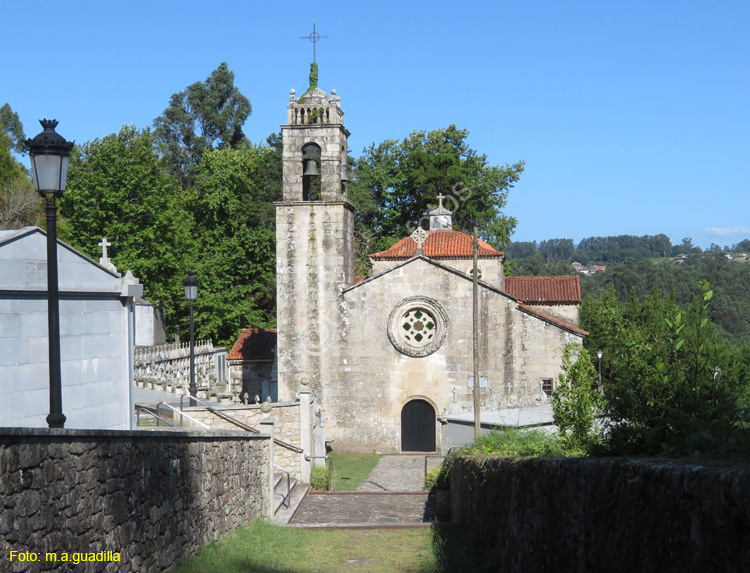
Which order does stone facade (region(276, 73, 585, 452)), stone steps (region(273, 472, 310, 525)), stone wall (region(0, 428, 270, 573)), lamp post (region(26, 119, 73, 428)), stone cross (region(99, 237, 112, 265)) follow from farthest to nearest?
1. stone facade (region(276, 73, 585, 452))
2. stone steps (region(273, 472, 310, 525))
3. stone cross (region(99, 237, 112, 265))
4. lamp post (region(26, 119, 73, 428))
5. stone wall (region(0, 428, 270, 573))

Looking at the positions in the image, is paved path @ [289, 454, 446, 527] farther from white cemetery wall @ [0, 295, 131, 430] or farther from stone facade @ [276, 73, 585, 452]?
stone facade @ [276, 73, 585, 452]

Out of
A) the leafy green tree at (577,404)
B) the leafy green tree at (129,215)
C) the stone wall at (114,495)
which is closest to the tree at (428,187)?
the leafy green tree at (129,215)

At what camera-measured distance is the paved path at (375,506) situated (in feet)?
51.3

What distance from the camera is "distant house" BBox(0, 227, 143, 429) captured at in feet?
34.2

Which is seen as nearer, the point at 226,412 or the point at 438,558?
the point at 438,558

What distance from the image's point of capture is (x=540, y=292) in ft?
126

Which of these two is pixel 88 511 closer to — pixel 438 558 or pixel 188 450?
pixel 188 450

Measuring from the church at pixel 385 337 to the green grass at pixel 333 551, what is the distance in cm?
1513

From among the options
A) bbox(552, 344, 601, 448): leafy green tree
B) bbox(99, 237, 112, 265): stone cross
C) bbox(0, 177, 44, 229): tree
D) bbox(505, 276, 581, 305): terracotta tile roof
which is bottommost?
bbox(552, 344, 601, 448): leafy green tree

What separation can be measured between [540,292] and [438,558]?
2933 cm

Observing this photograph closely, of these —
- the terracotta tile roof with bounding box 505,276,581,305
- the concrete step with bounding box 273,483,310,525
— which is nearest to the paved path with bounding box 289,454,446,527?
the concrete step with bounding box 273,483,310,525

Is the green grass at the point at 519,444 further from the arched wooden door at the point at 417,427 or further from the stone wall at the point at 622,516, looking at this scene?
the arched wooden door at the point at 417,427

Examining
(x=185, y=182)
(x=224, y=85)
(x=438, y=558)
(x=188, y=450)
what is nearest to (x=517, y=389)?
(x=438, y=558)

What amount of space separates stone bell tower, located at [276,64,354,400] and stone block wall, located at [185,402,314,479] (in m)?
5.85
